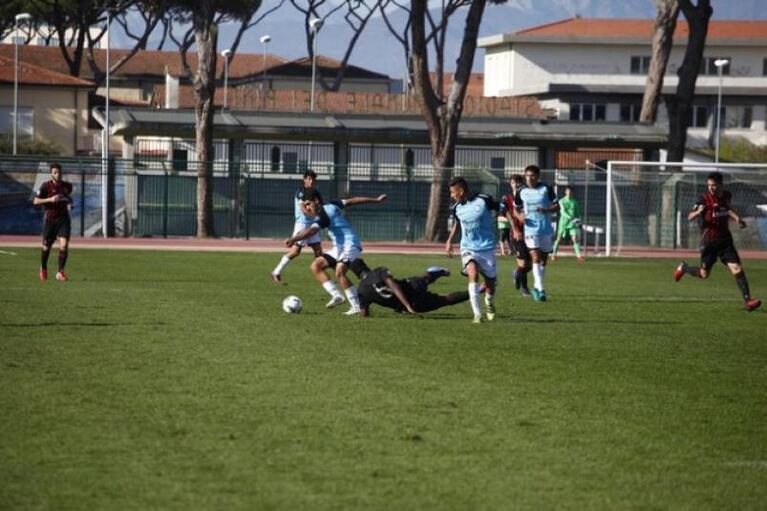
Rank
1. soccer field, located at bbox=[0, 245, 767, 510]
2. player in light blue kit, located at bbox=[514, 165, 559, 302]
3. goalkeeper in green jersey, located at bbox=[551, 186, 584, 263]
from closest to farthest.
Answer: soccer field, located at bbox=[0, 245, 767, 510]
player in light blue kit, located at bbox=[514, 165, 559, 302]
goalkeeper in green jersey, located at bbox=[551, 186, 584, 263]

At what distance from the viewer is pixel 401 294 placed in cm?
1689

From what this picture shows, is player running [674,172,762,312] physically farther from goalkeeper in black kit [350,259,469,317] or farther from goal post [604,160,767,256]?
goal post [604,160,767,256]

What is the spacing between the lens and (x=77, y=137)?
71.1 m

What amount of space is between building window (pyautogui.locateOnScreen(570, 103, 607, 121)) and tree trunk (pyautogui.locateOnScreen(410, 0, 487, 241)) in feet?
127

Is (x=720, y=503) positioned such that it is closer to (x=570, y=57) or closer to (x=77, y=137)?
(x=77, y=137)

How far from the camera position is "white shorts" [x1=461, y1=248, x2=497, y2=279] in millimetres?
16484

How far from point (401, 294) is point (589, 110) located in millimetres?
67772

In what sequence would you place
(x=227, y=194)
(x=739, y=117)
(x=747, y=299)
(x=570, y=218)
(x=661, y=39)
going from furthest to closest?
(x=739, y=117)
(x=661, y=39)
(x=227, y=194)
(x=570, y=218)
(x=747, y=299)

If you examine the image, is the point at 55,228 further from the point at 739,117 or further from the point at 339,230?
the point at 739,117

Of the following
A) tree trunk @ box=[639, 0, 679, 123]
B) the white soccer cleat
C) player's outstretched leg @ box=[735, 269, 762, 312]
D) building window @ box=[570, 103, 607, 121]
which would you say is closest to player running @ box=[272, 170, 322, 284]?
the white soccer cleat

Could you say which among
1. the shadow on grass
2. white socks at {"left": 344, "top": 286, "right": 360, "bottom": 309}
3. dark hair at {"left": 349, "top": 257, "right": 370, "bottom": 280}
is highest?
dark hair at {"left": 349, "top": 257, "right": 370, "bottom": 280}

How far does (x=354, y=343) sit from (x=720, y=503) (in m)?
7.03

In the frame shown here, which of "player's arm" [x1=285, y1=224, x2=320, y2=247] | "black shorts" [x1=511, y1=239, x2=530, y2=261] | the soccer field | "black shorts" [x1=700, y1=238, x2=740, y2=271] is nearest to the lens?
the soccer field

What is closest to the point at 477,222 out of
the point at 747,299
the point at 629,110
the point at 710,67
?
the point at 747,299
